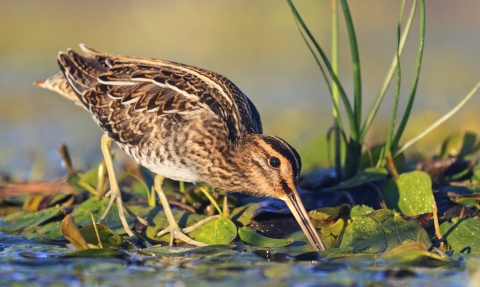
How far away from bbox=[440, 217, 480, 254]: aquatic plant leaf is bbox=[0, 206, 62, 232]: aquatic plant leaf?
9.99 feet

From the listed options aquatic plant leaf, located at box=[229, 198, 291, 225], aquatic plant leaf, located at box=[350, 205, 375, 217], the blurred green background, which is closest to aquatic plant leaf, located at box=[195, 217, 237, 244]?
aquatic plant leaf, located at box=[229, 198, 291, 225]

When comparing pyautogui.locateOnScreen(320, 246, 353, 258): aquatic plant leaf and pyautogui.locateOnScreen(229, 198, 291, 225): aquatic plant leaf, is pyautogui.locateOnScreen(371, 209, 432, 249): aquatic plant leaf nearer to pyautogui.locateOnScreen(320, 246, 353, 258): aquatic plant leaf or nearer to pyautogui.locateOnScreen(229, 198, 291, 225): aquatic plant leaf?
pyautogui.locateOnScreen(320, 246, 353, 258): aquatic plant leaf

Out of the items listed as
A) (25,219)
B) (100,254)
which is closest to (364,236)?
(100,254)

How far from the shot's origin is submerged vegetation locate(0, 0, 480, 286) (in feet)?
15.2

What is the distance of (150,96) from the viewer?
6.00 m

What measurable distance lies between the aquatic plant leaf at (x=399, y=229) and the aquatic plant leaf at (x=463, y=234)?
0.16 metres

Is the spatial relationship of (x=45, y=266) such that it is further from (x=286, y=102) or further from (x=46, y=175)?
(x=286, y=102)

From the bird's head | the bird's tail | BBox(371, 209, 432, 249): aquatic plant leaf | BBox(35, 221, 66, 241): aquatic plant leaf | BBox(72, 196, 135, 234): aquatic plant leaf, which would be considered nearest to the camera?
BBox(371, 209, 432, 249): aquatic plant leaf

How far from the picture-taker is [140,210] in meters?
6.20

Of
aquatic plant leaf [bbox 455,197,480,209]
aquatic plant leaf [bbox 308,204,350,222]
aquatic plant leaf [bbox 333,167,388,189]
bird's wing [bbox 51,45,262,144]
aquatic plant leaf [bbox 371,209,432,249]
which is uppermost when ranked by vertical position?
bird's wing [bbox 51,45,262,144]

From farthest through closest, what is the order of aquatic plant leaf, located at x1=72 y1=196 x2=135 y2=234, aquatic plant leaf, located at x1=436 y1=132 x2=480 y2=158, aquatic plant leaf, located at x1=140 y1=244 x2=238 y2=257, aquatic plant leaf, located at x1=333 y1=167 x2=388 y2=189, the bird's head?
aquatic plant leaf, located at x1=436 y1=132 x2=480 y2=158 → aquatic plant leaf, located at x1=333 y1=167 x2=388 y2=189 → aquatic plant leaf, located at x1=72 y1=196 x2=135 y2=234 → the bird's head → aquatic plant leaf, located at x1=140 y1=244 x2=238 y2=257

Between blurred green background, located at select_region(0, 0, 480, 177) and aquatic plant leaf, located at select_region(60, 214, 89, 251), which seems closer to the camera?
aquatic plant leaf, located at select_region(60, 214, 89, 251)

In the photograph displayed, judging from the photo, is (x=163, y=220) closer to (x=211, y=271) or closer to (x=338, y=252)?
(x=211, y=271)

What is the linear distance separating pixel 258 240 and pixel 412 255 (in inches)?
46.1
